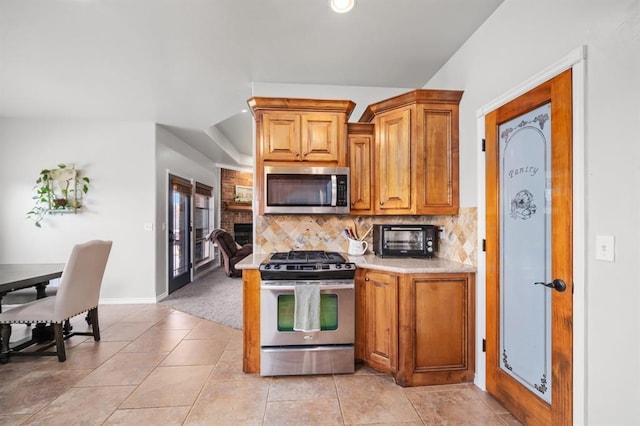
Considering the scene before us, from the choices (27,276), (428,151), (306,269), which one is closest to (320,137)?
(428,151)

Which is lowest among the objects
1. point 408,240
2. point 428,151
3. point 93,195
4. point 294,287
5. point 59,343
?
point 59,343

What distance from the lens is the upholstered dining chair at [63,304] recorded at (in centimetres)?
255

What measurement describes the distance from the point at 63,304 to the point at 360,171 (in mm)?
2968

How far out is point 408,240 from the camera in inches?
104

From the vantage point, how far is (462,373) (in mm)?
2209

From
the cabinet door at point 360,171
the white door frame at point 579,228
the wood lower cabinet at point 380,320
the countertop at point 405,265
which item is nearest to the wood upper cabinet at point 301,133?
the cabinet door at point 360,171

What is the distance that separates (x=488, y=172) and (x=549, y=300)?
3.04 ft

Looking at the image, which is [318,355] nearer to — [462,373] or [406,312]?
[406,312]

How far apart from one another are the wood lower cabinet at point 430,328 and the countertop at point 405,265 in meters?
0.05

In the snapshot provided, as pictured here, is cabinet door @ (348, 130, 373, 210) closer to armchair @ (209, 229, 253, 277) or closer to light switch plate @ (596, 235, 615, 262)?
light switch plate @ (596, 235, 615, 262)

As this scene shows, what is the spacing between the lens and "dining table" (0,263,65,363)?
2364 millimetres

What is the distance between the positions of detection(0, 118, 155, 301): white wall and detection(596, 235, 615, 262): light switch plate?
489 cm

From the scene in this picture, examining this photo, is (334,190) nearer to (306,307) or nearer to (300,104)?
(300,104)

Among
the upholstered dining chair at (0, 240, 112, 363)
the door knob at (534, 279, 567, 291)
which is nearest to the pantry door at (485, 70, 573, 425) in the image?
the door knob at (534, 279, 567, 291)
